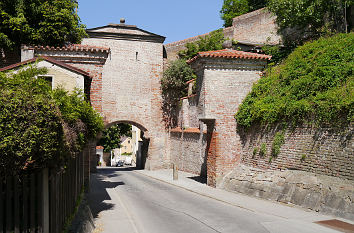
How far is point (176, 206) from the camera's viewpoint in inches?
467

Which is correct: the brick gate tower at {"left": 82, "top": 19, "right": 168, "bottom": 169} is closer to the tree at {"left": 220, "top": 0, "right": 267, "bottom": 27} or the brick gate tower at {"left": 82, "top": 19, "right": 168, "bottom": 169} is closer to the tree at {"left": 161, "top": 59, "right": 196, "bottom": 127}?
the tree at {"left": 161, "top": 59, "right": 196, "bottom": 127}

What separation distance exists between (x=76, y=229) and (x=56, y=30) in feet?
57.0

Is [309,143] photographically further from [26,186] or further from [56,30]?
[56,30]

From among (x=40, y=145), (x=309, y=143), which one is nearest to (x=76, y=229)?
(x=40, y=145)

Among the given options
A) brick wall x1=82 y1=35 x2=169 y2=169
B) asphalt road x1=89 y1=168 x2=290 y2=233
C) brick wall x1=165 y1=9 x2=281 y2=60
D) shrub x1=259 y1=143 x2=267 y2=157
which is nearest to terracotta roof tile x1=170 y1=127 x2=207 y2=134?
brick wall x1=82 y1=35 x2=169 y2=169

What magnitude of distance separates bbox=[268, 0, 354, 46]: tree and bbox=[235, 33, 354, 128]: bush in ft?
18.4

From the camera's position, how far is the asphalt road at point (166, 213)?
8.91 metres

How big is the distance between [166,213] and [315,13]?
1617 cm

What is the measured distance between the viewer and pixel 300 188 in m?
11.2

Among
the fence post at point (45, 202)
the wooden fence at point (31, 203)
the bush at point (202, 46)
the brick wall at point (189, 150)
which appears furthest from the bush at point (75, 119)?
the bush at point (202, 46)

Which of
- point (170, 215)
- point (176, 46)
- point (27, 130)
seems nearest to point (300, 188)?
point (170, 215)

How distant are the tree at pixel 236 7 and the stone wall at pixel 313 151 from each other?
1051 inches

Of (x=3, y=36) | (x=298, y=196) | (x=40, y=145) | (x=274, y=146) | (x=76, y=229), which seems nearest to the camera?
(x=40, y=145)

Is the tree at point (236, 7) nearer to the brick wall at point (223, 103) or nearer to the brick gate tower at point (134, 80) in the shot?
the brick gate tower at point (134, 80)
